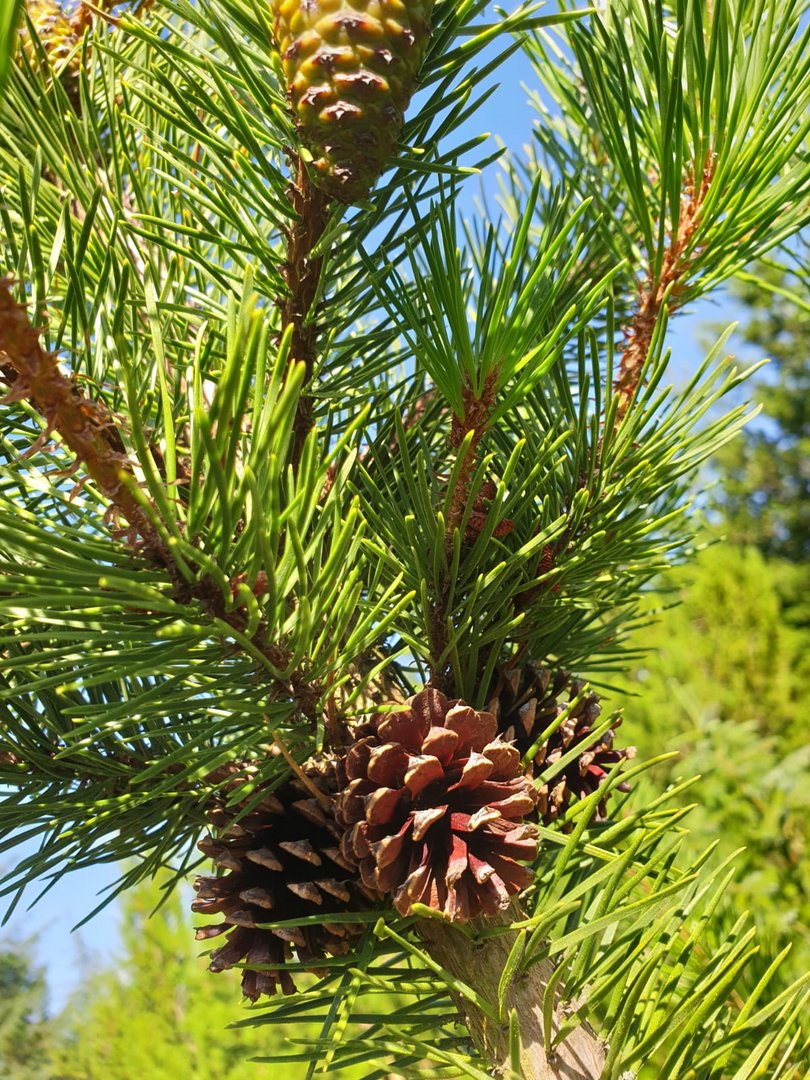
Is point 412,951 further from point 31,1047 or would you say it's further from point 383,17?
point 31,1047

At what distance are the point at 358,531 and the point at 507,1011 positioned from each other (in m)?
0.22

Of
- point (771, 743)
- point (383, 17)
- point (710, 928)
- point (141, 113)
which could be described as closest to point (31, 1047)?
point (771, 743)

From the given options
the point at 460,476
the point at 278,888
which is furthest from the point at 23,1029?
the point at 460,476

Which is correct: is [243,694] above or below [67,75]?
below

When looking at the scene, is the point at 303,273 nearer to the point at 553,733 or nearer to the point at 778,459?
the point at 553,733

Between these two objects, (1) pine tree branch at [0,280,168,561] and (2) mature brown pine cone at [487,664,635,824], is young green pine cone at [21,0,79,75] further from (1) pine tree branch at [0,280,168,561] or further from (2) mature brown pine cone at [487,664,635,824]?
(2) mature brown pine cone at [487,664,635,824]

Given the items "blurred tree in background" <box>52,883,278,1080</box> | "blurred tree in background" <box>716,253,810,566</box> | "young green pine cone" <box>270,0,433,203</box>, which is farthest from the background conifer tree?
"blurred tree in background" <box>716,253,810,566</box>

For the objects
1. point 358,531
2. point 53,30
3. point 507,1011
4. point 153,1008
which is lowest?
point 153,1008

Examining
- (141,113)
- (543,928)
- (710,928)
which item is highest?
(141,113)

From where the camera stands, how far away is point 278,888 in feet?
1.37

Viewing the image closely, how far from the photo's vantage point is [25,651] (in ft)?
1.43

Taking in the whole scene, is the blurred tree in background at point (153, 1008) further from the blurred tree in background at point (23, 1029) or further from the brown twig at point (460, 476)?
the brown twig at point (460, 476)

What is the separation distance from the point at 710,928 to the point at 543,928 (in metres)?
0.37

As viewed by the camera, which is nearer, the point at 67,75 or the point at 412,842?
the point at 412,842
